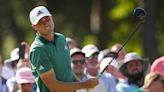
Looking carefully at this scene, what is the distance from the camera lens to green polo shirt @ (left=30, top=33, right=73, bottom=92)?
11.4 metres

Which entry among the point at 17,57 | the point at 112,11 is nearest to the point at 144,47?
the point at 112,11

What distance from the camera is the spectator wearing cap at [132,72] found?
1593cm

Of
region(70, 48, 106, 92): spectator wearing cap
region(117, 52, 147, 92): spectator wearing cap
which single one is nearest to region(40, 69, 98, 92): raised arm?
region(70, 48, 106, 92): spectator wearing cap

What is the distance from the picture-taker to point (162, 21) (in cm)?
3381

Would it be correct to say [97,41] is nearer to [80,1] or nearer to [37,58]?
[80,1]

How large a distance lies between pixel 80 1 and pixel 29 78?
2078 cm

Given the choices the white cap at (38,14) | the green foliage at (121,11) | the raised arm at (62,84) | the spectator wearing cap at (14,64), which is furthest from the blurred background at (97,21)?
the raised arm at (62,84)

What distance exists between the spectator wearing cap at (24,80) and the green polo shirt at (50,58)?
9.92 ft

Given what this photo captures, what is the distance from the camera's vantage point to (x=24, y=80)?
14.8m

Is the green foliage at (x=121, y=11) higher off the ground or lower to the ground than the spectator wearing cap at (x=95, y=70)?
lower

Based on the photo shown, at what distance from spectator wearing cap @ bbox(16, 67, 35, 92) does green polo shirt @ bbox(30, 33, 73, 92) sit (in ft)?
9.92

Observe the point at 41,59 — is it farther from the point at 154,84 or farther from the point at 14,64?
the point at 14,64

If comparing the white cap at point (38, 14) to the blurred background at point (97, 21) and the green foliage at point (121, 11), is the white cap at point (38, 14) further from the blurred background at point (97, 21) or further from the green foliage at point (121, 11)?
the green foliage at point (121, 11)

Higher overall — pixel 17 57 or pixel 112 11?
pixel 17 57
